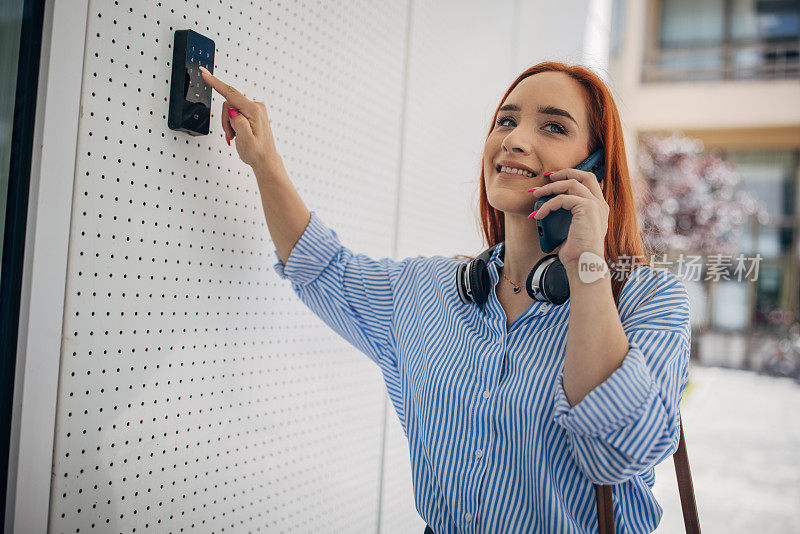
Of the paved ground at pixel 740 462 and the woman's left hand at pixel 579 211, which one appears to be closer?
the woman's left hand at pixel 579 211

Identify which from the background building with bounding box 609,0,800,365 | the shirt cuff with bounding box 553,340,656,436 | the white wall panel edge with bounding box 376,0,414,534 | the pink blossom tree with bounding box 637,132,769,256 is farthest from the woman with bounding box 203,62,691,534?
the background building with bounding box 609,0,800,365

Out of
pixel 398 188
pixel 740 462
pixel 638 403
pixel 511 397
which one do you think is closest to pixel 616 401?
pixel 638 403

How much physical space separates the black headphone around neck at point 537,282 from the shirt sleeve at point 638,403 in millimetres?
141

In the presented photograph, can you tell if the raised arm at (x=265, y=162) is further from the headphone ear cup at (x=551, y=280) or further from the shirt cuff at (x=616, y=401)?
the shirt cuff at (x=616, y=401)

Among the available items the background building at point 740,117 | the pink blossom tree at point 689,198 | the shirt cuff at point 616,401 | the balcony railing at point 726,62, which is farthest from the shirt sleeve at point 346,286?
the balcony railing at point 726,62

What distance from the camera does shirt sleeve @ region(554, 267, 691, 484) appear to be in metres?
0.95

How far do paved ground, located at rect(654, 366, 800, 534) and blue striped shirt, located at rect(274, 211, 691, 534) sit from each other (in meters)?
3.15

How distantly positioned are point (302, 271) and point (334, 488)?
752mm

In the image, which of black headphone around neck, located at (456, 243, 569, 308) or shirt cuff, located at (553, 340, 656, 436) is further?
black headphone around neck, located at (456, 243, 569, 308)

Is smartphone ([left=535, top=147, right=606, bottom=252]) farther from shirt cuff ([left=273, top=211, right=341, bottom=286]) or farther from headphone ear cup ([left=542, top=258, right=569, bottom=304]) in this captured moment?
shirt cuff ([left=273, top=211, right=341, bottom=286])

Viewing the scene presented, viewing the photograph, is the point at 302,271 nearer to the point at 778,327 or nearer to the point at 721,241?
the point at 721,241

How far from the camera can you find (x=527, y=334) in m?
1.23

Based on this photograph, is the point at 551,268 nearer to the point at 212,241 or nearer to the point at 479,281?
the point at 479,281

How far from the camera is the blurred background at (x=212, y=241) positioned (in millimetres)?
954
